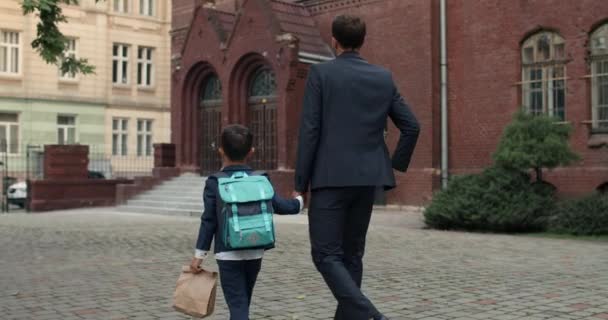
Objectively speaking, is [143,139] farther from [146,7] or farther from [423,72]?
[423,72]

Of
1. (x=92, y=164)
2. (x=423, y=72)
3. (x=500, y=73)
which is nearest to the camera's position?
(x=500, y=73)

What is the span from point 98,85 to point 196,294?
117 ft

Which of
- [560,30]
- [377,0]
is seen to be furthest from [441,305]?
[377,0]

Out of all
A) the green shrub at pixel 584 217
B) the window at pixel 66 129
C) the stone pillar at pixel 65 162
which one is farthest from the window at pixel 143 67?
the green shrub at pixel 584 217

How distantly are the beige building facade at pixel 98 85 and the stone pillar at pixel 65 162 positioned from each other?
435 inches

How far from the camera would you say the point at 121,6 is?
40.0 meters

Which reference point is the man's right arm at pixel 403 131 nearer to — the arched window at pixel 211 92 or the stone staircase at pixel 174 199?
the stone staircase at pixel 174 199

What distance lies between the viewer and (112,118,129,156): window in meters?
39.2

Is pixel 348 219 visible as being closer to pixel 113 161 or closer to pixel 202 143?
pixel 202 143

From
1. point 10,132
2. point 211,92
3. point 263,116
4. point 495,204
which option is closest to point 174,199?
point 263,116

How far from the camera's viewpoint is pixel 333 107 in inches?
A: 180

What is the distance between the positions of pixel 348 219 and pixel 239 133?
36.1 inches

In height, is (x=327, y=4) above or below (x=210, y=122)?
above

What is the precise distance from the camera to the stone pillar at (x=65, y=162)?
21.7 meters
